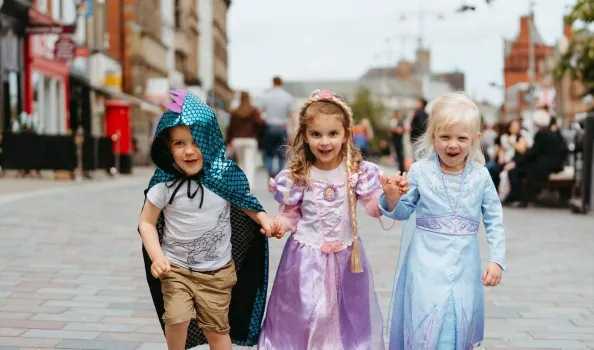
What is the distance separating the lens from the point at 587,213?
44.7ft

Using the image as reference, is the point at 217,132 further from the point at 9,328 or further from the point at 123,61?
the point at 123,61

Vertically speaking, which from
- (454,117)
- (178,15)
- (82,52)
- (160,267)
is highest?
(178,15)

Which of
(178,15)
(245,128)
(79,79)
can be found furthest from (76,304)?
(178,15)

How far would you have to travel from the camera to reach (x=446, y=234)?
3.86 m

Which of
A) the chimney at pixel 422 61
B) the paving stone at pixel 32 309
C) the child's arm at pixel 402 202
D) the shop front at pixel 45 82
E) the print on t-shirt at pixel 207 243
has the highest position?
the chimney at pixel 422 61

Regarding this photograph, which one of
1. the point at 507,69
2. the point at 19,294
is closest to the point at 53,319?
the point at 19,294

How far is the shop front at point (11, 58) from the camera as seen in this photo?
24594mm

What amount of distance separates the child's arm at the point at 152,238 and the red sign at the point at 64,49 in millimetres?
24668

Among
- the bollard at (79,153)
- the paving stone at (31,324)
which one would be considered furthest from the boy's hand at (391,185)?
the bollard at (79,153)

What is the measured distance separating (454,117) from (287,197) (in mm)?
797

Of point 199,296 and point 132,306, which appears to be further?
point 132,306

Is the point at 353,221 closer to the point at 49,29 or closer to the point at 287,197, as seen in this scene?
the point at 287,197

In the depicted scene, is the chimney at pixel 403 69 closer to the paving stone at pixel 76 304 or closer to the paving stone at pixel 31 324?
the paving stone at pixel 76 304

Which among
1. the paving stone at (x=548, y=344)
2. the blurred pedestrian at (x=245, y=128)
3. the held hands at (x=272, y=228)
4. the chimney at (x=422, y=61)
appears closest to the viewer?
the held hands at (x=272, y=228)
